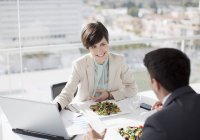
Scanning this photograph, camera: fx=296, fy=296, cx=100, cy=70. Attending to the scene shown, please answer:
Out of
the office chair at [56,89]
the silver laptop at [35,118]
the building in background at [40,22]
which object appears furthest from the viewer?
the building in background at [40,22]

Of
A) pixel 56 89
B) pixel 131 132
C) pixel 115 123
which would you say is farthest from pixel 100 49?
pixel 131 132

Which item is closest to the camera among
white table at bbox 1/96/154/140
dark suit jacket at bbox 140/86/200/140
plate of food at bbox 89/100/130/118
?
dark suit jacket at bbox 140/86/200/140

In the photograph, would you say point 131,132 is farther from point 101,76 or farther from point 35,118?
point 101,76

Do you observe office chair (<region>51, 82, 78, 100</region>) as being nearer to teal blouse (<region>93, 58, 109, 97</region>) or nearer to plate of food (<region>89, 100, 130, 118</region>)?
teal blouse (<region>93, 58, 109, 97</region>)

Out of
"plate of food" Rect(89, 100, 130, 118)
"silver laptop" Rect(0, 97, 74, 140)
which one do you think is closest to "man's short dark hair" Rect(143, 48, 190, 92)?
"silver laptop" Rect(0, 97, 74, 140)

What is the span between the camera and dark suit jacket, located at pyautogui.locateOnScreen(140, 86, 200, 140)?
112cm

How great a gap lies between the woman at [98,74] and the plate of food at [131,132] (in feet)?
1.70

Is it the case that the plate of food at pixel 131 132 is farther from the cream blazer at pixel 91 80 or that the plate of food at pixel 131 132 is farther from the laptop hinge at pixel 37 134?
the cream blazer at pixel 91 80

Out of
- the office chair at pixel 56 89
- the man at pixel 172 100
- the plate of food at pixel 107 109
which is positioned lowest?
the plate of food at pixel 107 109

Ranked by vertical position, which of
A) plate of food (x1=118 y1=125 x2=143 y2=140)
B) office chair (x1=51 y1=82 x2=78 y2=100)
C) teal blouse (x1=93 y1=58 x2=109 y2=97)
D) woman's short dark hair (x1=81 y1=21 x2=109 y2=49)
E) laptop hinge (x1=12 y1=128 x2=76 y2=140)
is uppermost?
woman's short dark hair (x1=81 y1=21 x2=109 y2=49)

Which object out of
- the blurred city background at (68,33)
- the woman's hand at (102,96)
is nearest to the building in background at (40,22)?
the blurred city background at (68,33)

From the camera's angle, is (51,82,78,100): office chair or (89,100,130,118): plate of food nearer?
(89,100,130,118): plate of food

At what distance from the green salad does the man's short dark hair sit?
2.50ft

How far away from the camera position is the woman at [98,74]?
2.24m
